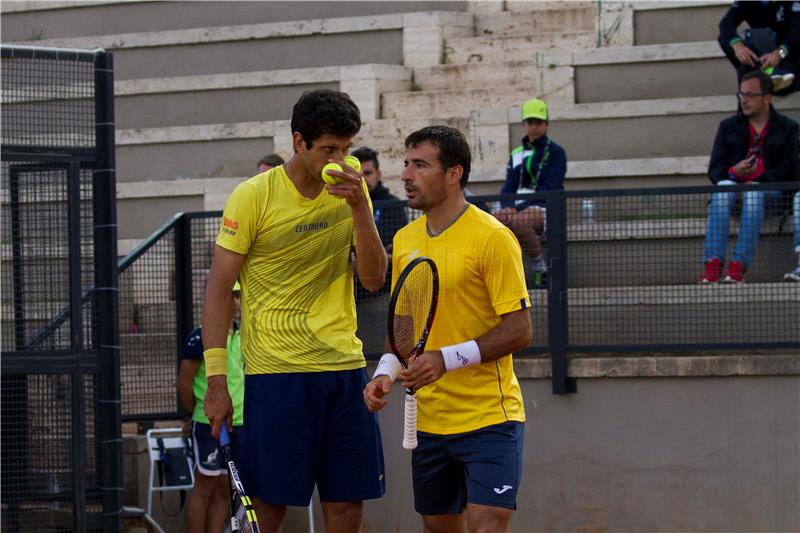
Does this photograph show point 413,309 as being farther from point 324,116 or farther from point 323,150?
point 324,116

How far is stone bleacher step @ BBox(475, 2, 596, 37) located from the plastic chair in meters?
6.15

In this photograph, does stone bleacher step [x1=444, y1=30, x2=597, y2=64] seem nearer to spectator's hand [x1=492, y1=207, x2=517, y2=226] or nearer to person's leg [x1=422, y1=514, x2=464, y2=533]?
spectator's hand [x1=492, y1=207, x2=517, y2=226]

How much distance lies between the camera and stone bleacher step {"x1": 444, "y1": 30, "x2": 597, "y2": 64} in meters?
12.7

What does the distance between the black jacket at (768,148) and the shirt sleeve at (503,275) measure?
4622 mm

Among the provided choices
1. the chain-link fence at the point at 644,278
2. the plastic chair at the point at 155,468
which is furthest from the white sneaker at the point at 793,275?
the plastic chair at the point at 155,468

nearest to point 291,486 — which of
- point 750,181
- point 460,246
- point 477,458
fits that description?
point 477,458

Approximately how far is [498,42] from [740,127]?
3909 millimetres

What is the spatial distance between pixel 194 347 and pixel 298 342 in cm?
323

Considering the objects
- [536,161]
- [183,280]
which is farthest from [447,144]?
[536,161]

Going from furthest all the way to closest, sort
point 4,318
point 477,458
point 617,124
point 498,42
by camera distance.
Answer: point 498,42
point 617,124
point 4,318
point 477,458

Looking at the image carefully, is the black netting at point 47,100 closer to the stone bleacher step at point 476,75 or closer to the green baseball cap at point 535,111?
the green baseball cap at point 535,111

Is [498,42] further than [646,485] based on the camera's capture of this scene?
Yes

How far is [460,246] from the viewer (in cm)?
553

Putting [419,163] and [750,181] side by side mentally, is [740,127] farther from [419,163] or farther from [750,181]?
[419,163]
